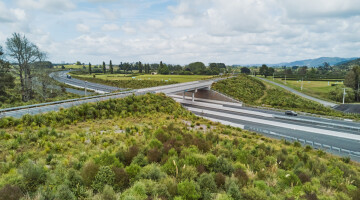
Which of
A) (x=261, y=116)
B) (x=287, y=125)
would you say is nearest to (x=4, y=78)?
(x=261, y=116)

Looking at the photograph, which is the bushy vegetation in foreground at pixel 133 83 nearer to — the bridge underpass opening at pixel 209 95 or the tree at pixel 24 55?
the bridge underpass opening at pixel 209 95

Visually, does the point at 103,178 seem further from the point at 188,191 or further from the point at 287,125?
the point at 287,125

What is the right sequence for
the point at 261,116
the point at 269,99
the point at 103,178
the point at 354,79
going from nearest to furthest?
1. the point at 103,178
2. the point at 261,116
3. the point at 269,99
4. the point at 354,79

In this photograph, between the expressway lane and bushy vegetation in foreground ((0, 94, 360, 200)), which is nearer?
bushy vegetation in foreground ((0, 94, 360, 200))

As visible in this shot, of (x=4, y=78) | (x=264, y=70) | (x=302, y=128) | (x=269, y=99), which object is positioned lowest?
(x=302, y=128)

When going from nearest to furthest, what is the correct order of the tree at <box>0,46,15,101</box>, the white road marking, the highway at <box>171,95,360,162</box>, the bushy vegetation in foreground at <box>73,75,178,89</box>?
the highway at <box>171,95,360,162</box>
the white road marking
the tree at <box>0,46,15,101</box>
the bushy vegetation in foreground at <box>73,75,178,89</box>

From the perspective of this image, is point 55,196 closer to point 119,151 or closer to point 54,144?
point 119,151

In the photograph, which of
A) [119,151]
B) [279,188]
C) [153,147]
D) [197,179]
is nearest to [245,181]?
[279,188]

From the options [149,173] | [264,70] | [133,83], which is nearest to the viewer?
[149,173]

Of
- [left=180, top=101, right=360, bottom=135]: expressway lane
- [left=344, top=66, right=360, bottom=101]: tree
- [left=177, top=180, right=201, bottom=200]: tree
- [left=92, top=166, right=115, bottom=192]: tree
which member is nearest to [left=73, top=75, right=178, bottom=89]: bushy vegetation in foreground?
[left=180, top=101, right=360, bottom=135]: expressway lane

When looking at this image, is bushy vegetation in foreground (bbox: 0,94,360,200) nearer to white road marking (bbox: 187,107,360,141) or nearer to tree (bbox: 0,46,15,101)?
white road marking (bbox: 187,107,360,141)
